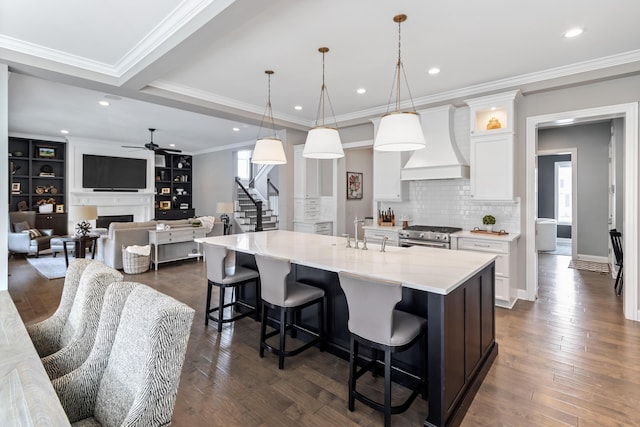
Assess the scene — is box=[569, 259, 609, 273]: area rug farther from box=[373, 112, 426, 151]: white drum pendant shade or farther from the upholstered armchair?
the upholstered armchair

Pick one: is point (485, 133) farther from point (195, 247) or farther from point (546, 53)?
point (195, 247)

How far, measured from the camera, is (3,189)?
3287 mm

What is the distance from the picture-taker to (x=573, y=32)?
9.94 feet

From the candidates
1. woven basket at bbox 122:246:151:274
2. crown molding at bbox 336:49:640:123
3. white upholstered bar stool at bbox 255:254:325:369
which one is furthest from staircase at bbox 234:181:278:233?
white upholstered bar stool at bbox 255:254:325:369

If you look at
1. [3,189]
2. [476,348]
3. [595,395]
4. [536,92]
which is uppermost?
[536,92]

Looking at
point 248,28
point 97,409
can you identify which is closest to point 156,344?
point 97,409

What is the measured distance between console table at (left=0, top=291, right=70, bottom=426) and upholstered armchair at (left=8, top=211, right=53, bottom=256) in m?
6.91

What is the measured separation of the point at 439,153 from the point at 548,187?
6.67 m

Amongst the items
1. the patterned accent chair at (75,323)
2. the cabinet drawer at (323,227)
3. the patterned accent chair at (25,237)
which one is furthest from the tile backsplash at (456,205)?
the patterned accent chair at (25,237)

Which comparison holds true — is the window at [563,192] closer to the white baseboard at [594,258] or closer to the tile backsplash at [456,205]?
the white baseboard at [594,258]

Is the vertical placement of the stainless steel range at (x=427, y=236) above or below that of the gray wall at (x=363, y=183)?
below

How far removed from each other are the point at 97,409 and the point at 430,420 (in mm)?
1728

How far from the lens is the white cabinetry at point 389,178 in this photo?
5.24 meters

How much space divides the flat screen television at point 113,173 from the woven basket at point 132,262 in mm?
4209
